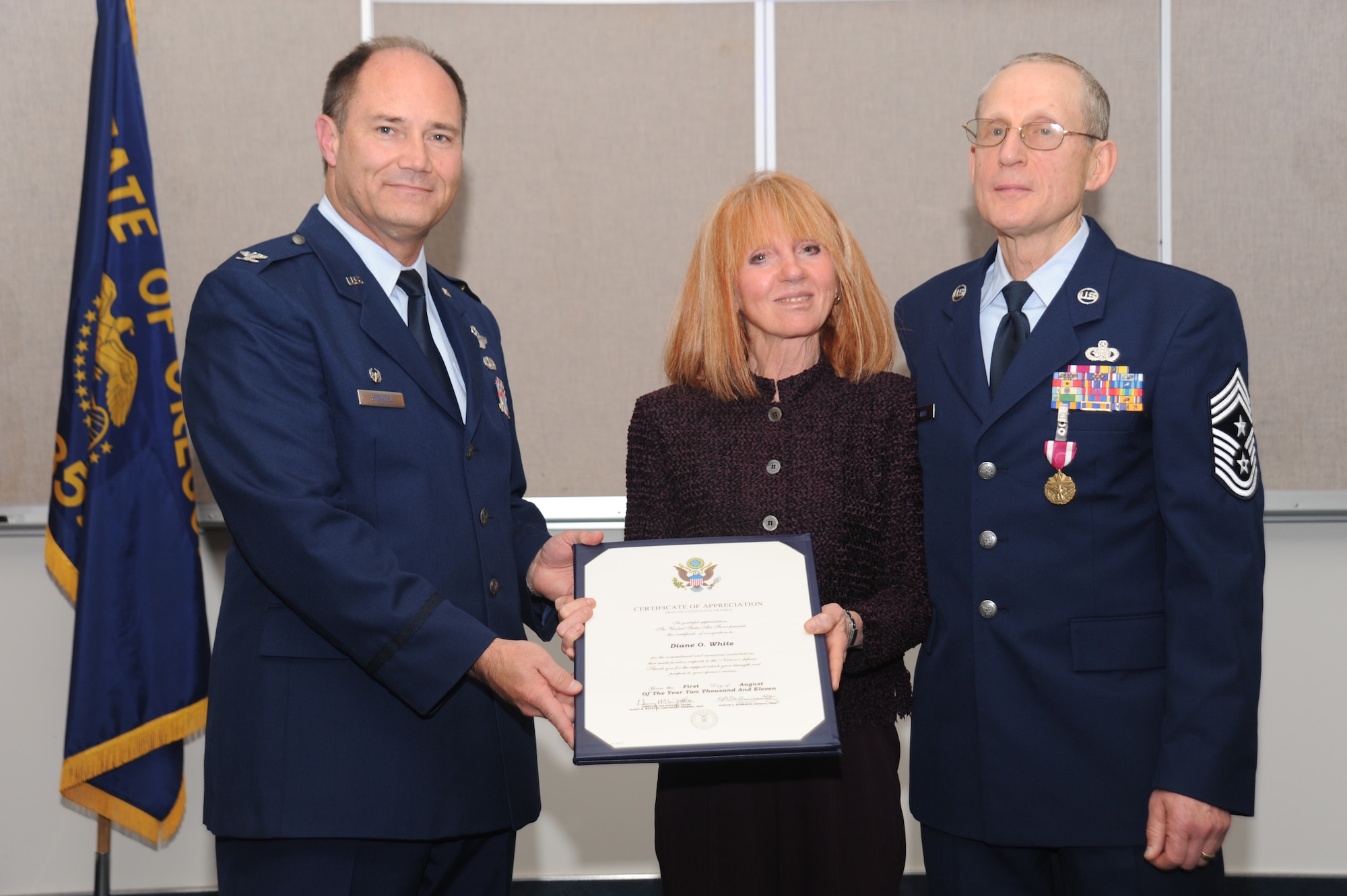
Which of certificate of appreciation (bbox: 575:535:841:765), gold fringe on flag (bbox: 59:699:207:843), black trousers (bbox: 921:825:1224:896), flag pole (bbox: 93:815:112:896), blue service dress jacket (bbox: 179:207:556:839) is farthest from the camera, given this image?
flag pole (bbox: 93:815:112:896)

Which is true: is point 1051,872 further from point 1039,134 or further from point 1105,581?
point 1039,134

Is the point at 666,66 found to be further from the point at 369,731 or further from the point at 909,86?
the point at 369,731

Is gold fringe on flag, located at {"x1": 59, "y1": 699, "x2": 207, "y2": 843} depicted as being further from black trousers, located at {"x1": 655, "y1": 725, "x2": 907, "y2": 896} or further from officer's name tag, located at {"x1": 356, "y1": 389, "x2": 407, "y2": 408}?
black trousers, located at {"x1": 655, "y1": 725, "x2": 907, "y2": 896}

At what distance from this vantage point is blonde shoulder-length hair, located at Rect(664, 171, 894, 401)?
204cm

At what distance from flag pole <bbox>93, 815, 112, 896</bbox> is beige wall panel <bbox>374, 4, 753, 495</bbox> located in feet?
5.51

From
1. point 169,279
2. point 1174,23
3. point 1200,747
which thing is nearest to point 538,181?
point 169,279

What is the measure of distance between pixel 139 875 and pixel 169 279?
79.6 inches

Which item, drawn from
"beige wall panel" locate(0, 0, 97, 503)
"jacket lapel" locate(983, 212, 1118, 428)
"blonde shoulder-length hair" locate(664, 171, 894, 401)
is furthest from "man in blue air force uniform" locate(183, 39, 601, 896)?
"beige wall panel" locate(0, 0, 97, 503)

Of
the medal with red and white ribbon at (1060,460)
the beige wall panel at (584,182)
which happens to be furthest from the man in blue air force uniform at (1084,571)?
the beige wall panel at (584,182)

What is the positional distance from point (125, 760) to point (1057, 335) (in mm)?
2826

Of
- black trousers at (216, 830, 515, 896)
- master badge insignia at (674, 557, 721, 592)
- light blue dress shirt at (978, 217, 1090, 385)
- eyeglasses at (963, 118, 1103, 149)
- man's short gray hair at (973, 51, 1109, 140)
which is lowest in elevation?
black trousers at (216, 830, 515, 896)

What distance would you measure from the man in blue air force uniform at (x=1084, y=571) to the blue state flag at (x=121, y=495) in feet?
7.40

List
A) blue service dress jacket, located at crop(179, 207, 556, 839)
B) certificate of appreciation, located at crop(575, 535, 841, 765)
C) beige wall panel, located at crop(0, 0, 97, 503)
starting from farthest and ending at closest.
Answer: beige wall panel, located at crop(0, 0, 97, 503), blue service dress jacket, located at crop(179, 207, 556, 839), certificate of appreciation, located at crop(575, 535, 841, 765)

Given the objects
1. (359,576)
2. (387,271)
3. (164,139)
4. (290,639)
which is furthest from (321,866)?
(164,139)
